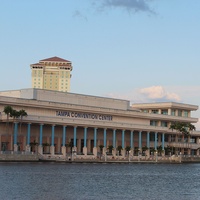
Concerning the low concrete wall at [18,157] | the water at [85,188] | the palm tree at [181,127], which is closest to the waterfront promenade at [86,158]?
the low concrete wall at [18,157]

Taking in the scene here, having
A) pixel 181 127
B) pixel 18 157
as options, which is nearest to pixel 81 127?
pixel 18 157

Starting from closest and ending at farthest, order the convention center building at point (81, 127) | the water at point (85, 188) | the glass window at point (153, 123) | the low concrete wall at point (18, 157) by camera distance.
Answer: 1. the water at point (85, 188)
2. the low concrete wall at point (18, 157)
3. the convention center building at point (81, 127)
4. the glass window at point (153, 123)

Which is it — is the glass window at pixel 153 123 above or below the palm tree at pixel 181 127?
above

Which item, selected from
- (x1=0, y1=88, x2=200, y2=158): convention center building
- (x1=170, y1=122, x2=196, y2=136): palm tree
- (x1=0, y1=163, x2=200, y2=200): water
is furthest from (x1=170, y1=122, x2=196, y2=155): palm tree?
(x1=0, y1=163, x2=200, y2=200): water

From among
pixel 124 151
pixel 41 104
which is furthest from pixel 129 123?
pixel 41 104

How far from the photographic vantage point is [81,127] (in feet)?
511

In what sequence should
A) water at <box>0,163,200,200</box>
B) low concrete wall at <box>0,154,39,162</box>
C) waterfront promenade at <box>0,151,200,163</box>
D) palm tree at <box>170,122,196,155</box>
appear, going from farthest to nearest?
palm tree at <box>170,122,196,155</box>, waterfront promenade at <box>0,151,200,163</box>, low concrete wall at <box>0,154,39,162</box>, water at <box>0,163,200,200</box>

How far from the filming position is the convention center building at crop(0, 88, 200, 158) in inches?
5453

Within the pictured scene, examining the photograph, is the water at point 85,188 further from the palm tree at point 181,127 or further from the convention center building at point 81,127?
the palm tree at point 181,127

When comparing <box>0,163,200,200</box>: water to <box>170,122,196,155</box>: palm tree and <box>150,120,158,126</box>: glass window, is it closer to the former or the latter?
<box>170,122,196,155</box>: palm tree

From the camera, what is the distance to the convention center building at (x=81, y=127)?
5453 inches

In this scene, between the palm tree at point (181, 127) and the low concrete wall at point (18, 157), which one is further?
the palm tree at point (181, 127)

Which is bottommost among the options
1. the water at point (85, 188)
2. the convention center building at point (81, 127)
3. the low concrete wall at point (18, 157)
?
the water at point (85, 188)

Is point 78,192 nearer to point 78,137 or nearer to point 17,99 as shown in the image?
point 17,99
